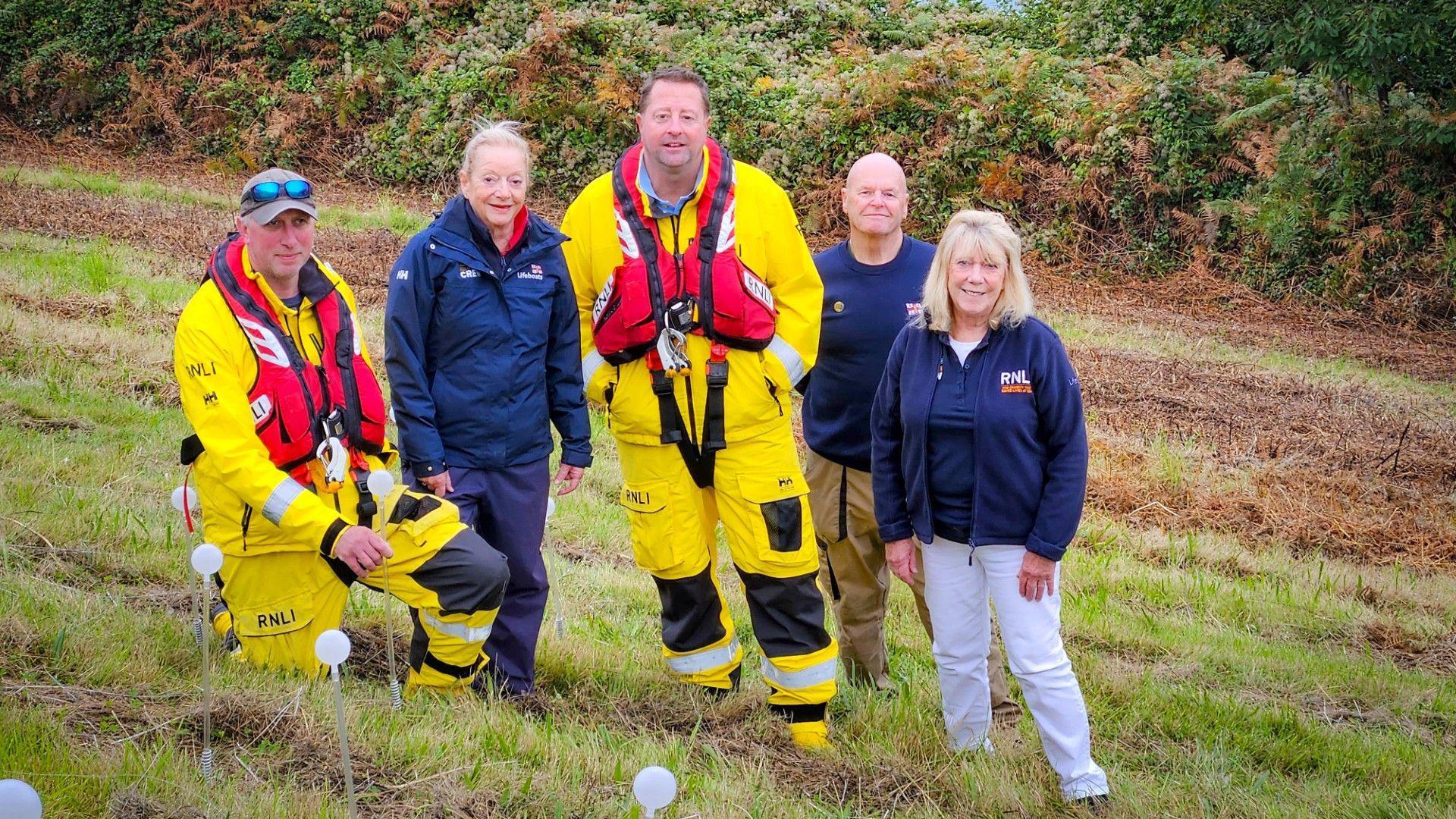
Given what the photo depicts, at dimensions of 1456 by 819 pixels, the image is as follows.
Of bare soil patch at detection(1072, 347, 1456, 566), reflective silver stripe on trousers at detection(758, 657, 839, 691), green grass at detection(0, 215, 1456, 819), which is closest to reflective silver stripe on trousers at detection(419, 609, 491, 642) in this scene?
green grass at detection(0, 215, 1456, 819)

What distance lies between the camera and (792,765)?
4660 millimetres

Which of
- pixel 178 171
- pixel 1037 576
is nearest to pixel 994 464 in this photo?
pixel 1037 576

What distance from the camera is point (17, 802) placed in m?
2.27

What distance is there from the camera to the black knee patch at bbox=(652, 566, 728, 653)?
17.4 ft

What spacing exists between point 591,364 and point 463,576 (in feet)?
3.63

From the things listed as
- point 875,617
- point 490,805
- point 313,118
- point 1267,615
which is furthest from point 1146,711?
point 313,118

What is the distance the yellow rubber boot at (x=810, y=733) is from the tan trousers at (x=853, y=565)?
0.68 meters

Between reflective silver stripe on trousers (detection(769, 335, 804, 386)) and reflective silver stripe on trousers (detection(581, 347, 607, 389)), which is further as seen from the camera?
reflective silver stripe on trousers (detection(581, 347, 607, 389))

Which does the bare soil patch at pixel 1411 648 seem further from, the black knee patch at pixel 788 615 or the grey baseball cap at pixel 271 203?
the grey baseball cap at pixel 271 203

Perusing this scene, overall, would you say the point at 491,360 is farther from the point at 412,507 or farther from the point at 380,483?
the point at 380,483

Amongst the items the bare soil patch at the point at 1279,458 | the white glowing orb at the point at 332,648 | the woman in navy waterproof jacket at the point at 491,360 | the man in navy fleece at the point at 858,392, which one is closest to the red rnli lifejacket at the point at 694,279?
the woman in navy waterproof jacket at the point at 491,360

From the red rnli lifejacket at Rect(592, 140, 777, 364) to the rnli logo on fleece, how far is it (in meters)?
1.08

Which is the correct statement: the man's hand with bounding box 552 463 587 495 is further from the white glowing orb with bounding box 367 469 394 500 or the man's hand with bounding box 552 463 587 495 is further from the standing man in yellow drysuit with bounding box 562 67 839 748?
the white glowing orb with bounding box 367 469 394 500

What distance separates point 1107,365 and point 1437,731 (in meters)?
6.98
